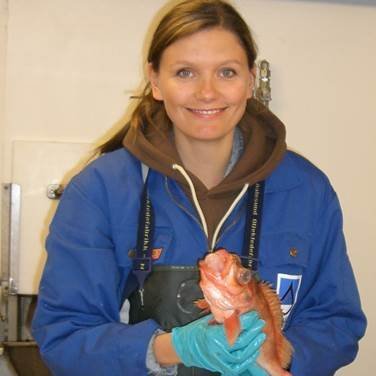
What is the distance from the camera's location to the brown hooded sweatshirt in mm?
1334

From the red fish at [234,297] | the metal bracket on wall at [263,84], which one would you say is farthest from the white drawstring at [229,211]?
the metal bracket on wall at [263,84]

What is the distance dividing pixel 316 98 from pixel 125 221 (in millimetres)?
1029

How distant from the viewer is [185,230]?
1.32m

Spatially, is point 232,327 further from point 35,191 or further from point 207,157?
point 35,191

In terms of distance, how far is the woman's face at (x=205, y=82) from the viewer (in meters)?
1.27

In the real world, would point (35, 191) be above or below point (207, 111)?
below

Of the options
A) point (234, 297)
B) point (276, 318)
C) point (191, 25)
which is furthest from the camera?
point (191, 25)

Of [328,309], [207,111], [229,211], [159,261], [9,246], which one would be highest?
[207,111]

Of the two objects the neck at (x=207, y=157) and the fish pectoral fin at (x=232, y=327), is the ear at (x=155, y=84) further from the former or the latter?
the fish pectoral fin at (x=232, y=327)

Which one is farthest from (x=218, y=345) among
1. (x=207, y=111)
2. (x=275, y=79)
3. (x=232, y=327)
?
(x=275, y=79)

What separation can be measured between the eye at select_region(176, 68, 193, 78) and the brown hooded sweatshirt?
0.57 ft

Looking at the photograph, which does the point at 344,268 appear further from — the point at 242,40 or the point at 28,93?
the point at 28,93

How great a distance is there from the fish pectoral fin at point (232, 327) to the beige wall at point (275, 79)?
1059mm

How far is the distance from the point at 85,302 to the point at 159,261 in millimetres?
187
